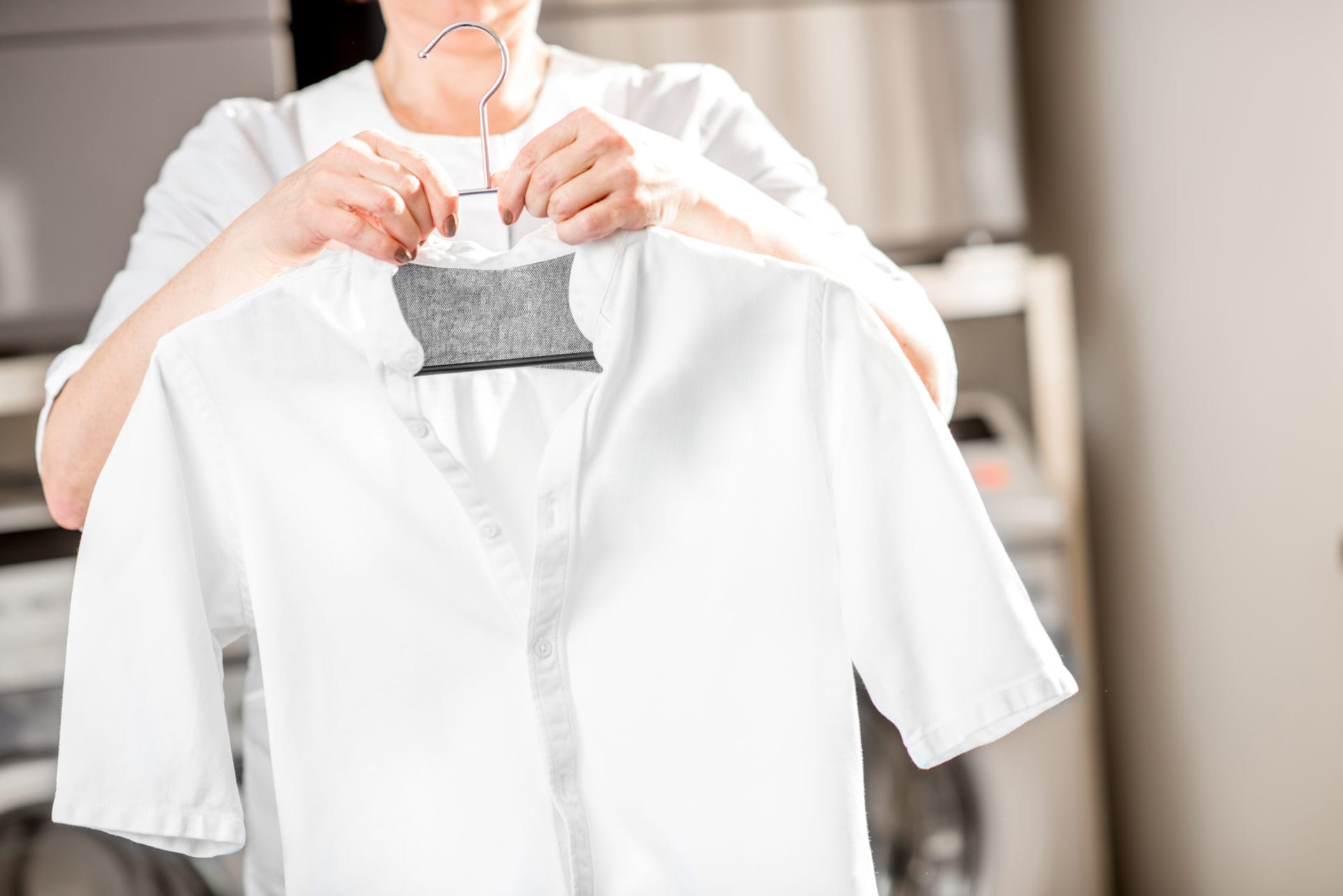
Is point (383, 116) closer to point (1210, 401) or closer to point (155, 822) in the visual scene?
point (155, 822)

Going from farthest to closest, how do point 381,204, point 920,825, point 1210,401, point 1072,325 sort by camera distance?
point 1072,325 < point 1210,401 < point 920,825 < point 381,204

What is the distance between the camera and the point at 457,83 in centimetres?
105

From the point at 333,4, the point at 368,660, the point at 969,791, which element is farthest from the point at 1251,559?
the point at 333,4

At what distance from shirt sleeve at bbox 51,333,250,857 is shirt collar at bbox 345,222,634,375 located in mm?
134

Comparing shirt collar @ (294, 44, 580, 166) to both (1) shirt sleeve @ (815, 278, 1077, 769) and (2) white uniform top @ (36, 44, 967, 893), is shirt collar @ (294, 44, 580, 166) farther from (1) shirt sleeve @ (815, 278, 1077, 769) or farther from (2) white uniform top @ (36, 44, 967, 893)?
(1) shirt sleeve @ (815, 278, 1077, 769)

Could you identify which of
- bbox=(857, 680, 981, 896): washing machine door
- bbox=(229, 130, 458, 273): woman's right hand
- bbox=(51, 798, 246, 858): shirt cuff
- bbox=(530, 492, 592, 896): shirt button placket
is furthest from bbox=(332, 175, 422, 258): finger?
bbox=(857, 680, 981, 896): washing machine door

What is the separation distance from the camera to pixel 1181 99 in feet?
5.38

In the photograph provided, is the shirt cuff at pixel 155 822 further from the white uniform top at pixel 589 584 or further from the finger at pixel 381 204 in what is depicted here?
the finger at pixel 381 204

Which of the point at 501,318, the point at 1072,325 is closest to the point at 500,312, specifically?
the point at 501,318

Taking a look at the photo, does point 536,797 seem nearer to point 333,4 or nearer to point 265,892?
point 265,892

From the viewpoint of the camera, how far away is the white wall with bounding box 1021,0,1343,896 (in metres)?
1.54

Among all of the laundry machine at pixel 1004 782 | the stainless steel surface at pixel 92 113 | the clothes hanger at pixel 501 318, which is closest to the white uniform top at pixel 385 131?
the clothes hanger at pixel 501 318

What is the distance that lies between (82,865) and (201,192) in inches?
31.6

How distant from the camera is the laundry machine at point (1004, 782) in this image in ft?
4.95
